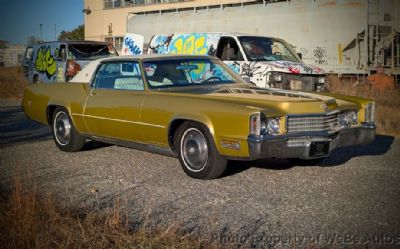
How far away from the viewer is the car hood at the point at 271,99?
5.23 metres

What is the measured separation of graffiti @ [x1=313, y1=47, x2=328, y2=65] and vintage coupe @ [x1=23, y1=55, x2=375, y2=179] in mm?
10772

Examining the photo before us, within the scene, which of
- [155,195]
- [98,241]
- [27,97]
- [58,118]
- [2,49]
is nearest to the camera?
[98,241]

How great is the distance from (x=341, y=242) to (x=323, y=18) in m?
14.0

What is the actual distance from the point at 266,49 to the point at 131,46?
5.53m

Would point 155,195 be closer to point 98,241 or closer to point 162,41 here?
point 98,241

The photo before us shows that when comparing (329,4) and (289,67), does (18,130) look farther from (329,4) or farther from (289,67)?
(329,4)

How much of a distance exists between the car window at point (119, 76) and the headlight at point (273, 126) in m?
1.84

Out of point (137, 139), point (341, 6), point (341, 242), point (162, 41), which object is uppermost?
point (341, 6)

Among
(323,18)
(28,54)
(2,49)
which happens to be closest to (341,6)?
(323,18)

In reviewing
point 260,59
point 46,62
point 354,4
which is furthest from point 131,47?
point 354,4

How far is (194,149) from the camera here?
18.5ft

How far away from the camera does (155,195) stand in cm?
503

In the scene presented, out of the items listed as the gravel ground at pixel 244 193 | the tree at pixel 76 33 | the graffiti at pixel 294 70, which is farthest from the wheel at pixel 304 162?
the tree at pixel 76 33

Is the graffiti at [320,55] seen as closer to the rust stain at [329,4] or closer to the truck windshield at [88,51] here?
the rust stain at [329,4]
